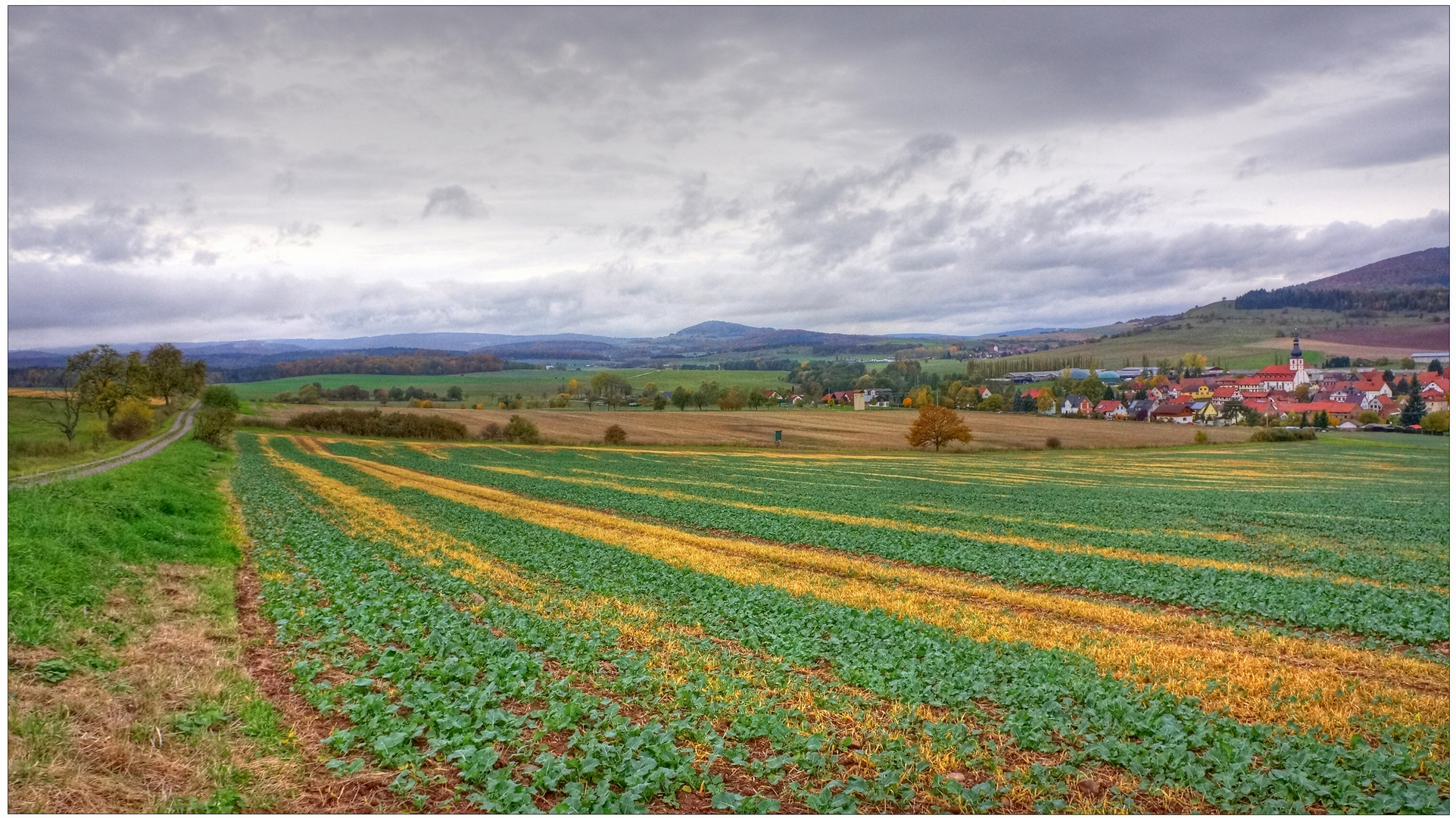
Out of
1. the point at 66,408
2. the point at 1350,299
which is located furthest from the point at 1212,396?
the point at 66,408

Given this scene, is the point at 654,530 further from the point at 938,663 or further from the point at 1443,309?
the point at 1443,309

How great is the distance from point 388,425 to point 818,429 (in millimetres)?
49399

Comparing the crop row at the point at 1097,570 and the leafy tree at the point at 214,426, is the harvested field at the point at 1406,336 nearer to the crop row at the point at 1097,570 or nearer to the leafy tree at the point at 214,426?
the crop row at the point at 1097,570

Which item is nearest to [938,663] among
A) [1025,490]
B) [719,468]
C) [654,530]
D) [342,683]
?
[342,683]

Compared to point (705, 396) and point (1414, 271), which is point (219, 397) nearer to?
point (705, 396)

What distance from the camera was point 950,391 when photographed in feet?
371

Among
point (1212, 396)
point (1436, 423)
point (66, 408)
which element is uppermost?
point (66, 408)

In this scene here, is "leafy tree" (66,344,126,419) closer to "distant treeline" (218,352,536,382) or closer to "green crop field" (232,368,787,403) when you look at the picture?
"distant treeline" (218,352,536,382)

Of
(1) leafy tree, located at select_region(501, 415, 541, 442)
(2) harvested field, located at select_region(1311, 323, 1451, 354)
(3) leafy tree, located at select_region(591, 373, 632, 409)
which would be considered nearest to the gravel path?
(1) leafy tree, located at select_region(501, 415, 541, 442)

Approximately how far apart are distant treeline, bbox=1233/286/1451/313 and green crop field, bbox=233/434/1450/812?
4.95m

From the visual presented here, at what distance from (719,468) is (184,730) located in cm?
4787

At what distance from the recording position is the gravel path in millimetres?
26281

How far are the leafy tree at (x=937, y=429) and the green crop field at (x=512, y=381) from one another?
43.8 metres

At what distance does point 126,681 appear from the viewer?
935 cm
